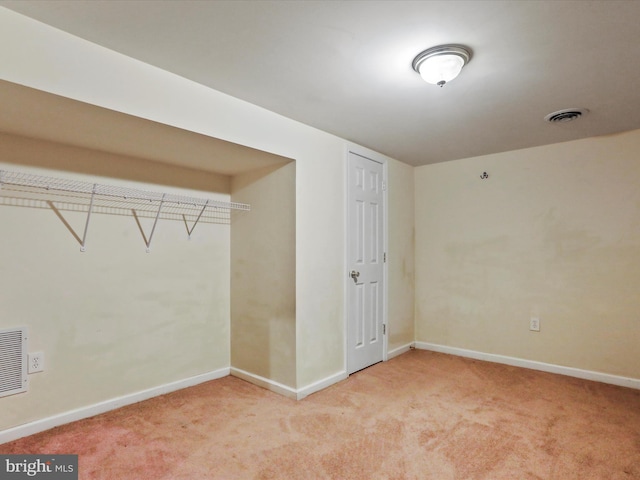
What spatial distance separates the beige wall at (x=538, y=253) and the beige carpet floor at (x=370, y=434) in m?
0.52

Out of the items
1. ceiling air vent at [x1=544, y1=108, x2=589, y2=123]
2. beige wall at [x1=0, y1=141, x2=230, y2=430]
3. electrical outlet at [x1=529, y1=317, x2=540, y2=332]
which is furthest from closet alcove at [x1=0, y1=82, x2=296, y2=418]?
electrical outlet at [x1=529, y1=317, x2=540, y2=332]

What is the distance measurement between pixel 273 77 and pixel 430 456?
2352mm

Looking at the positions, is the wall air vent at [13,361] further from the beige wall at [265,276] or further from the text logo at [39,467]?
the beige wall at [265,276]

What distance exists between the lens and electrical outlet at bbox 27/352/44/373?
87.0 inches

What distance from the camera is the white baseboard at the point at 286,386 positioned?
9.10 feet

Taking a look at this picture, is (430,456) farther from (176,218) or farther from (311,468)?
(176,218)

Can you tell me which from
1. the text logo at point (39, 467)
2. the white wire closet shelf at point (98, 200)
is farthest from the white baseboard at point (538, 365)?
the text logo at point (39, 467)

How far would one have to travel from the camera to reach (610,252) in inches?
123

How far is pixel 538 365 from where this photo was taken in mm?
3453

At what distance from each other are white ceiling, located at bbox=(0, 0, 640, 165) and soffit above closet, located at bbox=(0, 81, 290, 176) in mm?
333

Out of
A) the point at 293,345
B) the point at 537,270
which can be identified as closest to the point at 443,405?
the point at 293,345

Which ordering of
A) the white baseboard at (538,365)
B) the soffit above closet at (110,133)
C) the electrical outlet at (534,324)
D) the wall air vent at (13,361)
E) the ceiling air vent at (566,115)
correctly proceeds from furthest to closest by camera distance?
the electrical outlet at (534,324)
the white baseboard at (538,365)
the ceiling air vent at (566,115)
the wall air vent at (13,361)
the soffit above closet at (110,133)

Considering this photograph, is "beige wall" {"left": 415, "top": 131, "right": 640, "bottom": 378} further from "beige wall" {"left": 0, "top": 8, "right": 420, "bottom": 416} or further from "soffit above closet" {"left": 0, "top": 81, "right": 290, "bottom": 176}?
"soffit above closet" {"left": 0, "top": 81, "right": 290, "bottom": 176}

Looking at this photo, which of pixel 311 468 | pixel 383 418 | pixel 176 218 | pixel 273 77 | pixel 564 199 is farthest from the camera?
pixel 564 199
